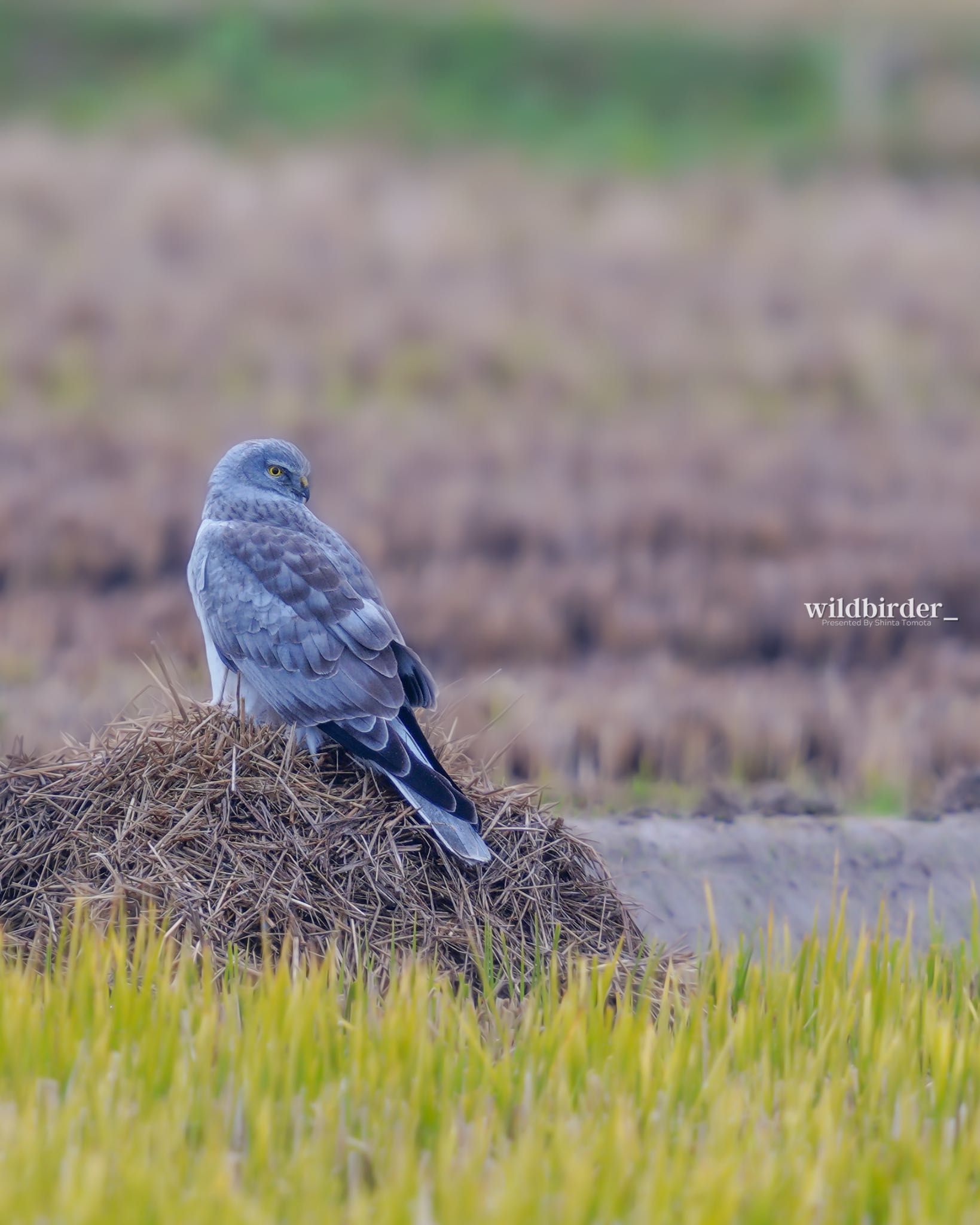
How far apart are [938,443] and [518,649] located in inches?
337

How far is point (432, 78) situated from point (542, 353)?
18856mm

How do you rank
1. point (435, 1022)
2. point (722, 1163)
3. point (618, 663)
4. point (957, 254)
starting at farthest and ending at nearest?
point (957, 254), point (618, 663), point (435, 1022), point (722, 1163)

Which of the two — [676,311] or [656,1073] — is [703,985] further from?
[676,311]

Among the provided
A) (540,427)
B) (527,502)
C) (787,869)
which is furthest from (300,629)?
(540,427)

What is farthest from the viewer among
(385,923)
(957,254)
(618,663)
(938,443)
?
(957,254)

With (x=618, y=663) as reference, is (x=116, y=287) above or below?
above

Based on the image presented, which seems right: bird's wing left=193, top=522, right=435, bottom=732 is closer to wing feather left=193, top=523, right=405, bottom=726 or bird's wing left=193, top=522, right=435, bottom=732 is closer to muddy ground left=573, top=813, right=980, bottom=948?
wing feather left=193, top=523, right=405, bottom=726

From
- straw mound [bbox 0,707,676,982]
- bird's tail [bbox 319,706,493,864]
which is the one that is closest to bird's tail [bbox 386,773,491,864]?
bird's tail [bbox 319,706,493,864]

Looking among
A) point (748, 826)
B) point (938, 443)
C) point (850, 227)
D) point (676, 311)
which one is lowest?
point (748, 826)

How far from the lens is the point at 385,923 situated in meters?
4.62

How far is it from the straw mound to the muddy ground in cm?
117

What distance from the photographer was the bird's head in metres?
5.33

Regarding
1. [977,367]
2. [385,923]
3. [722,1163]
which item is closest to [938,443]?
[977,367]

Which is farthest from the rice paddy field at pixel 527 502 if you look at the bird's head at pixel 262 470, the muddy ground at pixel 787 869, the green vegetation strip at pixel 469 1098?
the bird's head at pixel 262 470
